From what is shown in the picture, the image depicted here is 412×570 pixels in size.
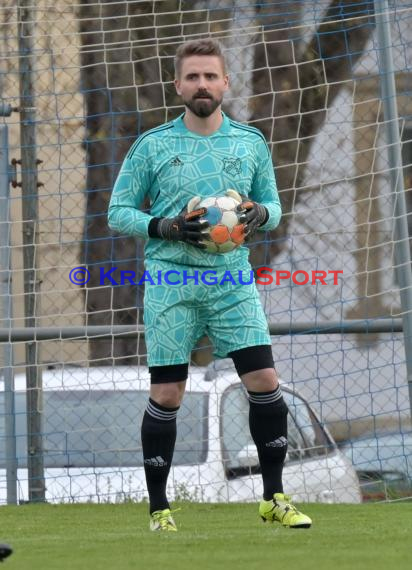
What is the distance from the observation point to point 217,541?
4.73 m

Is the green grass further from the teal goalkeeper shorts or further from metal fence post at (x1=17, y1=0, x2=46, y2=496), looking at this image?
Answer: metal fence post at (x1=17, y1=0, x2=46, y2=496)

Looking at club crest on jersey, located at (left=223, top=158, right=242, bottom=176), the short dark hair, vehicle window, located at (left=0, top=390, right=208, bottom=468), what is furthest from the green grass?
the short dark hair

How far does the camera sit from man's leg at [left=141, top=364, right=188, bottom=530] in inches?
203

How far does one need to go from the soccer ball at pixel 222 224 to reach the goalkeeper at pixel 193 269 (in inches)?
1.5

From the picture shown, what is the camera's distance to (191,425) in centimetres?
779

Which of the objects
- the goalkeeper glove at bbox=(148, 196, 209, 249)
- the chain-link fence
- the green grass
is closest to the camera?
the green grass

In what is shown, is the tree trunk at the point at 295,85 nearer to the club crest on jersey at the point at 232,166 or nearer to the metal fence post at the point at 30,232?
the metal fence post at the point at 30,232

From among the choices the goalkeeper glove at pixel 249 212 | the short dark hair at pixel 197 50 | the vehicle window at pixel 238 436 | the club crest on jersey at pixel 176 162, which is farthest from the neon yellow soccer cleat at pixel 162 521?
the vehicle window at pixel 238 436

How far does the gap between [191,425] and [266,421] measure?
102 inches

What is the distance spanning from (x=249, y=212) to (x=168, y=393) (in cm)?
75

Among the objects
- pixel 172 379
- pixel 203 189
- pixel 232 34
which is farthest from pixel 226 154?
pixel 232 34

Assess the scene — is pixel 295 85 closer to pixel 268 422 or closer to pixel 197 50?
pixel 197 50

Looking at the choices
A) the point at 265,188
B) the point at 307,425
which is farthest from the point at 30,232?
the point at 265,188

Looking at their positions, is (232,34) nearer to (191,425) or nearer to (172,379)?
(191,425)
